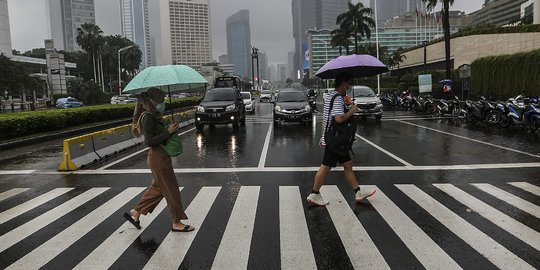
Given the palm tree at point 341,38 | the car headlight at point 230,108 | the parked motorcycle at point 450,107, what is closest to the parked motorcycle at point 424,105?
the parked motorcycle at point 450,107

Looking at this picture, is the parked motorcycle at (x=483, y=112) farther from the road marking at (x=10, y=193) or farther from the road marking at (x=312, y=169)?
the road marking at (x=10, y=193)

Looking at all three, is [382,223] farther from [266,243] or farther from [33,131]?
[33,131]

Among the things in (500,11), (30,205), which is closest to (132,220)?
(30,205)

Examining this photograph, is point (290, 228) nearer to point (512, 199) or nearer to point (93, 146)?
point (512, 199)

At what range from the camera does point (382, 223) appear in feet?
17.2

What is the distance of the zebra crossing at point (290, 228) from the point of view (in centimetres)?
421

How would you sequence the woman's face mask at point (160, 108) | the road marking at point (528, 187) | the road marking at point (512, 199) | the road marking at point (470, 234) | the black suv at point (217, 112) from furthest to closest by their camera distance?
1. the black suv at point (217, 112)
2. the road marking at point (528, 187)
3. the road marking at point (512, 199)
4. the woman's face mask at point (160, 108)
5. the road marking at point (470, 234)

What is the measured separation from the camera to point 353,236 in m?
4.80

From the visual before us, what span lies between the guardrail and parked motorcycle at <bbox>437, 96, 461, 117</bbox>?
15321 mm

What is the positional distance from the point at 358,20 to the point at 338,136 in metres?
55.8

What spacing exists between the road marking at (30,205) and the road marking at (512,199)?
706 cm

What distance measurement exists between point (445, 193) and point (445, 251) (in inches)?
98.2

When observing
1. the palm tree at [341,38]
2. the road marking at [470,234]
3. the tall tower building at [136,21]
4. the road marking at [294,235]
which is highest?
the tall tower building at [136,21]

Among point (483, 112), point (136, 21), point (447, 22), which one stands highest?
point (136, 21)
